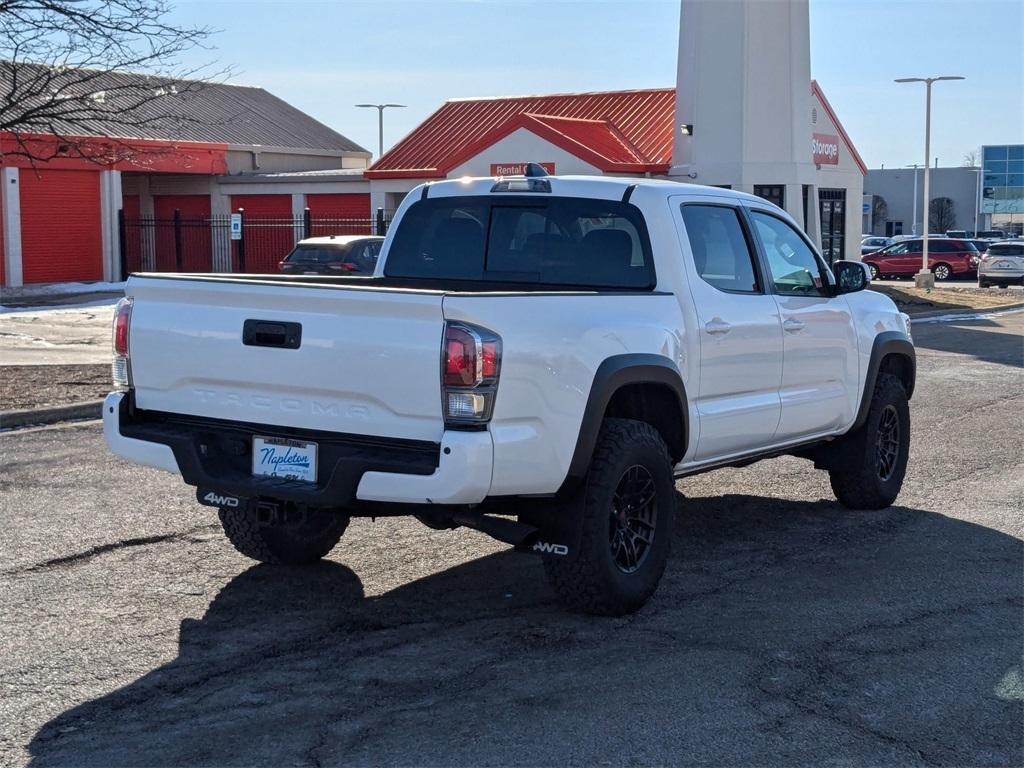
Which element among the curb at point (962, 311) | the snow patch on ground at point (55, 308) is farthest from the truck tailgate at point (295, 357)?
the curb at point (962, 311)

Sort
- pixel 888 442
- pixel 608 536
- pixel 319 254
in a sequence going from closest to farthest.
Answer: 1. pixel 608 536
2. pixel 888 442
3. pixel 319 254

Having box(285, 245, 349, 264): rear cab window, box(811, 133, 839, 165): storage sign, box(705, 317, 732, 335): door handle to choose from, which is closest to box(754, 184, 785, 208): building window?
box(811, 133, 839, 165): storage sign

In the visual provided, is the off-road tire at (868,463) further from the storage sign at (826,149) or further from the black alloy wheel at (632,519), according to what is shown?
the storage sign at (826,149)

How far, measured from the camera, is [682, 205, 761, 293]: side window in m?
7.21

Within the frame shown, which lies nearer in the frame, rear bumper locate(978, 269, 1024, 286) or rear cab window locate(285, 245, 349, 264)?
rear cab window locate(285, 245, 349, 264)

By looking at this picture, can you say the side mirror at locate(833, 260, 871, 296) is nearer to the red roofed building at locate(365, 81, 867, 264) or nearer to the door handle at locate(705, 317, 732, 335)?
the door handle at locate(705, 317, 732, 335)

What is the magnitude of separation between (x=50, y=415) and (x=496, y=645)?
7853 mm

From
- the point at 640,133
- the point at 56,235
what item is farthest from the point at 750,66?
the point at 56,235

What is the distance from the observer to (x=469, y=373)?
5414 mm

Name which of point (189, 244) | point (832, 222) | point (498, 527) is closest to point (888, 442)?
point (498, 527)

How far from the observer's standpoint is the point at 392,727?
4844 mm

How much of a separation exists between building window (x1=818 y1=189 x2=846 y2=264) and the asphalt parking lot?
99.8 ft

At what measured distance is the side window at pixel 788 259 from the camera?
784 cm

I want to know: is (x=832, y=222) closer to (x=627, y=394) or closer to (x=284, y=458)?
(x=627, y=394)
